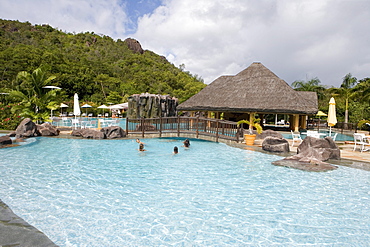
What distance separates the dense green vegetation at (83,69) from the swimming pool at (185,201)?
67.2 ft

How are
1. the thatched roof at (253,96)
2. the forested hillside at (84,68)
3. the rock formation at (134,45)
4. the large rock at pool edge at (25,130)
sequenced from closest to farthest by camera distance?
the large rock at pool edge at (25,130) < the thatched roof at (253,96) < the forested hillside at (84,68) < the rock formation at (134,45)

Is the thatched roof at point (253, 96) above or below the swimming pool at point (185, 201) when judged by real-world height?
above

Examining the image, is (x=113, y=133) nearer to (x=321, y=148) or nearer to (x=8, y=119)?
(x=8, y=119)

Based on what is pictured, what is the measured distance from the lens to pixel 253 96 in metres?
17.8

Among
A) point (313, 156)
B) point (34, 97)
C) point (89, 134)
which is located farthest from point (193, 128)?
point (34, 97)

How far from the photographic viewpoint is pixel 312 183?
670 centimetres

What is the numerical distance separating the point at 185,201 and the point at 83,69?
47.4 meters

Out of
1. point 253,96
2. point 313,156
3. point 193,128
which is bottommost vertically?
point 313,156

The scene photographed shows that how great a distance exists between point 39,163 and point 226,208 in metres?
7.00

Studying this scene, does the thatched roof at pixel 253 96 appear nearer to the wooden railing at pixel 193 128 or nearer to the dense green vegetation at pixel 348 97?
the wooden railing at pixel 193 128

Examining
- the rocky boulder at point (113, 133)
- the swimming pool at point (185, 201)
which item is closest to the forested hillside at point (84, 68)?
the rocky boulder at point (113, 133)

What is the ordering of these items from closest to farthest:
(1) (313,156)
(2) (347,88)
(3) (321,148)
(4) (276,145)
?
(1) (313,156) → (3) (321,148) → (4) (276,145) → (2) (347,88)

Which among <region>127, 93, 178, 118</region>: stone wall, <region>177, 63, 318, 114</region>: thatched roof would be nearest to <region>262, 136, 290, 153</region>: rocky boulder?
<region>177, 63, 318, 114</region>: thatched roof

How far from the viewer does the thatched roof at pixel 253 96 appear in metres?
16.4
